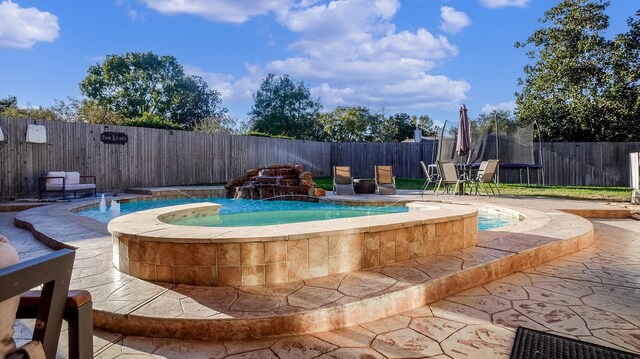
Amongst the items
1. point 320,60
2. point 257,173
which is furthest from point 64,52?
point 257,173

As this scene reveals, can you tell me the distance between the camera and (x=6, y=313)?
2.94 feet

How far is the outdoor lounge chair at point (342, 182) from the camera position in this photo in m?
9.12

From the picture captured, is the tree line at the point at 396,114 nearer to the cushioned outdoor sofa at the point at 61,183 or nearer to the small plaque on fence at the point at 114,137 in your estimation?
the small plaque on fence at the point at 114,137

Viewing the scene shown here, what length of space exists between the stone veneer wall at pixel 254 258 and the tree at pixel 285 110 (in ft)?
84.5

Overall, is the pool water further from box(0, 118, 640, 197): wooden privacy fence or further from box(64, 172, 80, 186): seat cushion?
box(0, 118, 640, 197): wooden privacy fence

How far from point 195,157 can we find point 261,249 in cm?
1134

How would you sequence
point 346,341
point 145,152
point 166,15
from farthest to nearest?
point 166,15
point 145,152
point 346,341

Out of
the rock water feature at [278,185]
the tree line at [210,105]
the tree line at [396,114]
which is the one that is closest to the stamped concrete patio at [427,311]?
the rock water feature at [278,185]

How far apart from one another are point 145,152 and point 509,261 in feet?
37.0

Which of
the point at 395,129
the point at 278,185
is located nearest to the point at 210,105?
the point at 395,129

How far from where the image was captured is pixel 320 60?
1491 inches

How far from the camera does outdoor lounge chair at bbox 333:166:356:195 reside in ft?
29.9

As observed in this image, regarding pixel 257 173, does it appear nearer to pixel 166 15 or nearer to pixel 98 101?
pixel 166 15

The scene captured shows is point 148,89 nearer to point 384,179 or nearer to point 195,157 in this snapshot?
point 195,157
